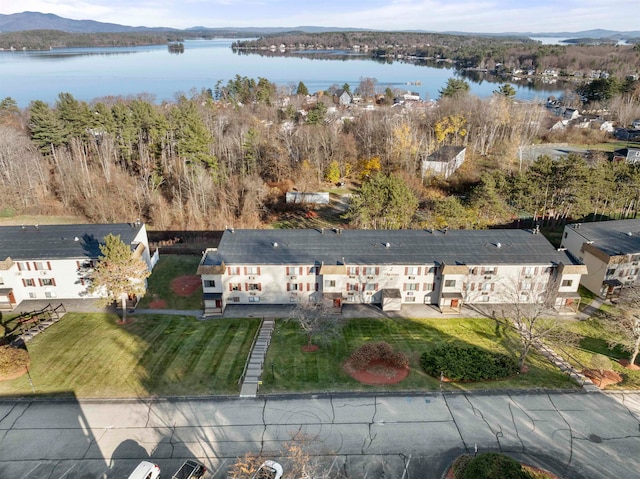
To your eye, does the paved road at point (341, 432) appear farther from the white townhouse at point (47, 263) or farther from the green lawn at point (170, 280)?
the white townhouse at point (47, 263)

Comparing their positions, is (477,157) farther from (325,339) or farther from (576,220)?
(325,339)

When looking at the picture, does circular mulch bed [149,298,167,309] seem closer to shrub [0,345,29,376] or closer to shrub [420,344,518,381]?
shrub [0,345,29,376]

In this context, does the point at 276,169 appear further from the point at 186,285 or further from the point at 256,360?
the point at 256,360

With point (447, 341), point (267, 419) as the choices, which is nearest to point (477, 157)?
point (447, 341)

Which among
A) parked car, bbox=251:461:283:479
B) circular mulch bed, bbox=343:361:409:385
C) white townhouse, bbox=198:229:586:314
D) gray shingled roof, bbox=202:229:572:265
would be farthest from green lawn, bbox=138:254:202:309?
parked car, bbox=251:461:283:479

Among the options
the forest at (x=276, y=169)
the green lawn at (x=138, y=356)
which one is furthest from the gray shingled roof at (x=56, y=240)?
the forest at (x=276, y=169)

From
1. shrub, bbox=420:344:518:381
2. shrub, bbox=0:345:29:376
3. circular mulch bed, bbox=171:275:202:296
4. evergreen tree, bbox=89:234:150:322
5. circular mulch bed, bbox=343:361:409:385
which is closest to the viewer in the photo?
shrub, bbox=0:345:29:376

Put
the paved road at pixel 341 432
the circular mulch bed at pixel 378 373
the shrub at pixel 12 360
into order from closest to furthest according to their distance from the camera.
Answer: the paved road at pixel 341 432
the shrub at pixel 12 360
the circular mulch bed at pixel 378 373
